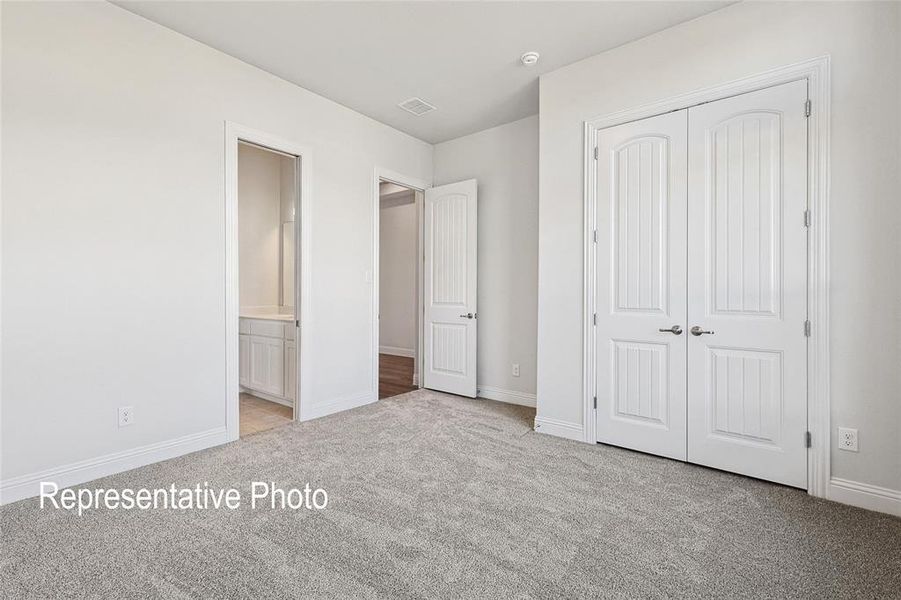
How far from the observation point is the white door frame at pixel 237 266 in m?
3.13

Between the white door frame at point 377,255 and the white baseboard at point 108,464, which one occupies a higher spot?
the white door frame at point 377,255

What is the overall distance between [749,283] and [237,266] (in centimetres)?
336

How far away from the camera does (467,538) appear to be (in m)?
1.93

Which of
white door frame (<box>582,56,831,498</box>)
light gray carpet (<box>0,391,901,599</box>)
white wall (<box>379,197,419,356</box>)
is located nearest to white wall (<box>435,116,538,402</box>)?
light gray carpet (<box>0,391,901,599</box>)

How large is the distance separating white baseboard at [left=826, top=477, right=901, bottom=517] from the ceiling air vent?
3900 mm

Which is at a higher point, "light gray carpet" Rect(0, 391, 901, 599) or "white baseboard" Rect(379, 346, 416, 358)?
"white baseboard" Rect(379, 346, 416, 358)

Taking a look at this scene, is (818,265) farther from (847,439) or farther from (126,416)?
(126,416)

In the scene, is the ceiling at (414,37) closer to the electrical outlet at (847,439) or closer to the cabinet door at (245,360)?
the electrical outlet at (847,439)

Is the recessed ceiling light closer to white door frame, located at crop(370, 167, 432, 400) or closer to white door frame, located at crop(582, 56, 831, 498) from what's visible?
white door frame, located at crop(582, 56, 831, 498)

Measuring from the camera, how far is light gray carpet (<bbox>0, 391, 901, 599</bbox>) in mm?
1624

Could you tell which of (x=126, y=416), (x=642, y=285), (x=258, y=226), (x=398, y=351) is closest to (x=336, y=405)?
(x=126, y=416)

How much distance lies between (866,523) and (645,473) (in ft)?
3.21

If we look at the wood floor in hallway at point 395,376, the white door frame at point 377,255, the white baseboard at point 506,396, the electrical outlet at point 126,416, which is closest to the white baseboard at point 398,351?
the wood floor in hallway at point 395,376

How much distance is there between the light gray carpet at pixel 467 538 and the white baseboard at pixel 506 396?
54.2 inches
